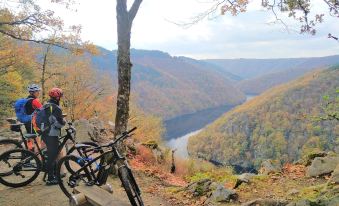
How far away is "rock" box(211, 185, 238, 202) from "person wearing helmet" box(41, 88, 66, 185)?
14.2ft

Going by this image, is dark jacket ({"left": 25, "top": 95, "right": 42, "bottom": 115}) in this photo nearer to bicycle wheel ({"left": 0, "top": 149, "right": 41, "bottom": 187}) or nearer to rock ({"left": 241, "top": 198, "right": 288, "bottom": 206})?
bicycle wheel ({"left": 0, "top": 149, "right": 41, "bottom": 187})

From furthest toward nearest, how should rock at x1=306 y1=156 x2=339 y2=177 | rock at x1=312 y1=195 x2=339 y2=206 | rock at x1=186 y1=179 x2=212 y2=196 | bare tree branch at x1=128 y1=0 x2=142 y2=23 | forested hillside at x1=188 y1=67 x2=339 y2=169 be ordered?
1. forested hillside at x1=188 y1=67 x2=339 y2=169
2. rock at x1=306 y1=156 x2=339 y2=177
3. rock at x1=186 y1=179 x2=212 y2=196
4. bare tree branch at x1=128 y1=0 x2=142 y2=23
5. rock at x1=312 y1=195 x2=339 y2=206

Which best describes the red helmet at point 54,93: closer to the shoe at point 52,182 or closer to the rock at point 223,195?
the shoe at point 52,182

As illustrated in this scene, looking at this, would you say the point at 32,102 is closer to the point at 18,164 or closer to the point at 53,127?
the point at 53,127

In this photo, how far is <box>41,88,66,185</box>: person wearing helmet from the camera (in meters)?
8.89

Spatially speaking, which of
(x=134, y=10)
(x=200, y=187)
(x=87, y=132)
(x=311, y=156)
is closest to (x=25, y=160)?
(x=200, y=187)

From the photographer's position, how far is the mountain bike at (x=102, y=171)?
6555 mm

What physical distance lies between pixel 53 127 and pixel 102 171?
6.62ft

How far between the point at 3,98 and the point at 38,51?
330 inches

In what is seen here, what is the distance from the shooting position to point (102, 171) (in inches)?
307

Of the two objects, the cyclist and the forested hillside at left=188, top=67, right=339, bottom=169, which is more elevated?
the cyclist

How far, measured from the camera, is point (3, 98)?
28.7 metres

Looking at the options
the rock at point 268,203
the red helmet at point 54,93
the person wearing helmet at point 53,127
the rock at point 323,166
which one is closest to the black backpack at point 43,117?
the person wearing helmet at point 53,127

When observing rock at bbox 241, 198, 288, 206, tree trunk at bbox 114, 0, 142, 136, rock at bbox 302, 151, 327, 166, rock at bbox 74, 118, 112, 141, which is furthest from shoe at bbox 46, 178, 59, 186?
rock at bbox 302, 151, 327, 166
